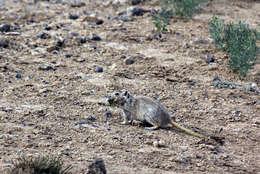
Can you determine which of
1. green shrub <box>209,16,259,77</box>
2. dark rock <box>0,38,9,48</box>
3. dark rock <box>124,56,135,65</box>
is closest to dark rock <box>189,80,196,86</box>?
green shrub <box>209,16,259,77</box>

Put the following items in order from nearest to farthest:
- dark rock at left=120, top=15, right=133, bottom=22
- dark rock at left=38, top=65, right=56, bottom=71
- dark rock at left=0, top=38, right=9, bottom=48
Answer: dark rock at left=38, top=65, right=56, bottom=71 < dark rock at left=0, top=38, right=9, bottom=48 < dark rock at left=120, top=15, right=133, bottom=22

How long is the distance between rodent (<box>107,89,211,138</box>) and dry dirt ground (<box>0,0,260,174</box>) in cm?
12

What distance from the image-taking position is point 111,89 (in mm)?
7020

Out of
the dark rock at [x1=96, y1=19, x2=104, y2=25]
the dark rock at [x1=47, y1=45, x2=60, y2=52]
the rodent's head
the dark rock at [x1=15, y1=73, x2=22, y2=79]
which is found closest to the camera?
the rodent's head

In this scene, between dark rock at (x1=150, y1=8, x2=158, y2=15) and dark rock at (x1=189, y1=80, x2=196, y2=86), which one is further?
dark rock at (x1=150, y1=8, x2=158, y2=15)

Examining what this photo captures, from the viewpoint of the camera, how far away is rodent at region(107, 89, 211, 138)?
5758 millimetres

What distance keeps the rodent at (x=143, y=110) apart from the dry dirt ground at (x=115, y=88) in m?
0.12

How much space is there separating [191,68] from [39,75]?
271 cm

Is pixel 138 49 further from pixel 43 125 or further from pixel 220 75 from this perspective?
pixel 43 125

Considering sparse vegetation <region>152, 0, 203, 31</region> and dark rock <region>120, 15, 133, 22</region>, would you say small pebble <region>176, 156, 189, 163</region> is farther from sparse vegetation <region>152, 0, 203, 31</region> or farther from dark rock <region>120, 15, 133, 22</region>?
dark rock <region>120, 15, 133, 22</region>

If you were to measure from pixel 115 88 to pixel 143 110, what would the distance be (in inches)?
47.7

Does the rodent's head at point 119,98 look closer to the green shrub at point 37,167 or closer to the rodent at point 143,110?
the rodent at point 143,110

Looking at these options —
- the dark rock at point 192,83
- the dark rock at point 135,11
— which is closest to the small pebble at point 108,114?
the dark rock at point 192,83

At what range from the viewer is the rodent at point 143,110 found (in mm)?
5758
